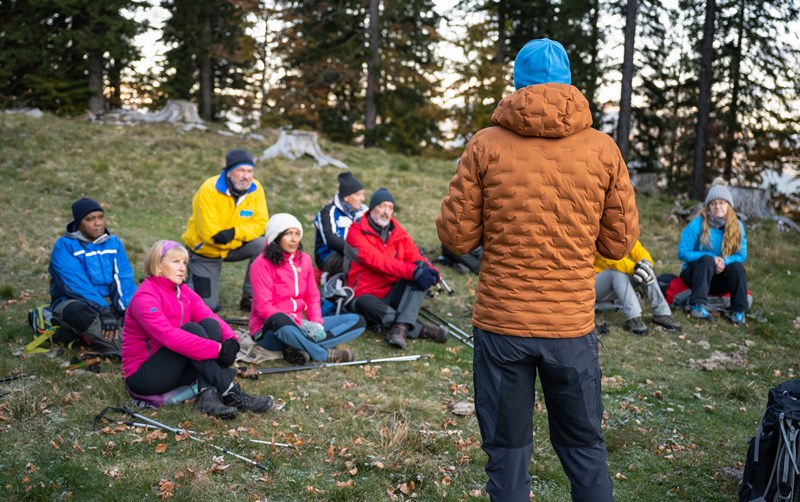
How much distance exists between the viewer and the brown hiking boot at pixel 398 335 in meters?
6.70

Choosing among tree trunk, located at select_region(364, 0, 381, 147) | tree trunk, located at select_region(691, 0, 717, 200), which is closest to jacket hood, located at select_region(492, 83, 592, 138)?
tree trunk, located at select_region(691, 0, 717, 200)

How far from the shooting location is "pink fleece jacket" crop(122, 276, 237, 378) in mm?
4727

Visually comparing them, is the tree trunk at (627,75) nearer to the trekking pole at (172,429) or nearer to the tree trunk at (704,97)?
the tree trunk at (704,97)

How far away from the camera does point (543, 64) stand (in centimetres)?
280

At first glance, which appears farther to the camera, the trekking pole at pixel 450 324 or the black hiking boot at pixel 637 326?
the black hiking boot at pixel 637 326

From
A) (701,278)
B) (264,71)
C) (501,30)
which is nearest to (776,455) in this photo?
(701,278)

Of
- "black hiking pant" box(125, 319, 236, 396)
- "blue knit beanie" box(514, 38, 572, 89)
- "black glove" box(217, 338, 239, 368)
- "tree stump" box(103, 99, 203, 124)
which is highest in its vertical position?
"tree stump" box(103, 99, 203, 124)

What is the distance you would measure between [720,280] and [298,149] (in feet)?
36.1

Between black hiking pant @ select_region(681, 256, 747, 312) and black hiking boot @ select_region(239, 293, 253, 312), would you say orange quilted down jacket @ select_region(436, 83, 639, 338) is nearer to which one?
black hiking boot @ select_region(239, 293, 253, 312)

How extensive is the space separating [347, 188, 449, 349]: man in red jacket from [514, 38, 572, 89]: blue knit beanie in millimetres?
4052

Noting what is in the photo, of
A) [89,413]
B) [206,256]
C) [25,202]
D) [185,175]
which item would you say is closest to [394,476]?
[89,413]

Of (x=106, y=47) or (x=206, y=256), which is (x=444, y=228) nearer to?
(x=206, y=256)

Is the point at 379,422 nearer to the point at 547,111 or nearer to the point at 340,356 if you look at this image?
the point at 340,356

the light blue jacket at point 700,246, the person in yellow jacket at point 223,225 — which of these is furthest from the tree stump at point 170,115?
the light blue jacket at point 700,246
